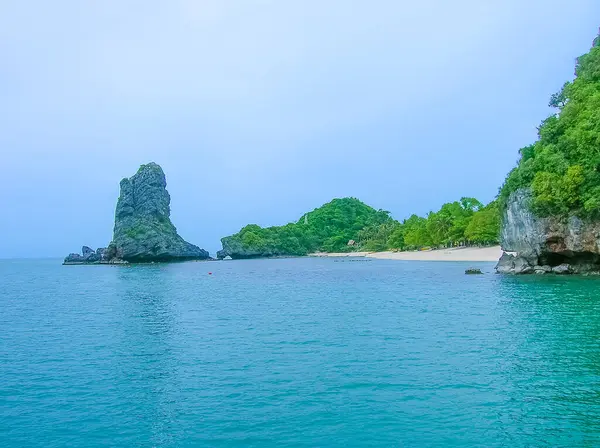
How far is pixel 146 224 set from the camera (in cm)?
14738

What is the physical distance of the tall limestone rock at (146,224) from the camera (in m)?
143

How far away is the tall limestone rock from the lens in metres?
143

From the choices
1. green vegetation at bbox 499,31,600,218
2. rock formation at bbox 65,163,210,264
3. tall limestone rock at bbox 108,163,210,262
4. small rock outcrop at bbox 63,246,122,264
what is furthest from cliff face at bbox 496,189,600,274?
small rock outcrop at bbox 63,246,122,264

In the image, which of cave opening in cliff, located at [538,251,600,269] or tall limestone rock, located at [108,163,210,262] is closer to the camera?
cave opening in cliff, located at [538,251,600,269]

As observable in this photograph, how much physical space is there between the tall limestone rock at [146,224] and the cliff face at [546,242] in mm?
108104

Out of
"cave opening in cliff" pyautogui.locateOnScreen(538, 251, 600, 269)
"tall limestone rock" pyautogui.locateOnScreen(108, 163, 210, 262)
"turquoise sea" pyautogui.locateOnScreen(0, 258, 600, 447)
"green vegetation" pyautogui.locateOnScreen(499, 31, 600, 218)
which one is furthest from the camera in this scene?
"tall limestone rock" pyautogui.locateOnScreen(108, 163, 210, 262)

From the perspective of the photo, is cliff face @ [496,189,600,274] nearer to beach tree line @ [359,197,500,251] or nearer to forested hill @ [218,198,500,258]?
beach tree line @ [359,197,500,251]

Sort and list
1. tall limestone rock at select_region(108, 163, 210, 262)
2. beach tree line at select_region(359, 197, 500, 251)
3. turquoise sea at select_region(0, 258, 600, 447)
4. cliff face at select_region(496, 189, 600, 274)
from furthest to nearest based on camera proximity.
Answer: tall limestone rock at select_region(108, 163, 210, 262)
beach tree line at select_region(359, 197, 500, 251)
cliff face at select_region(496, 189, 600, 274)
turquoise sea at select_region(0, 258, 600, 447)

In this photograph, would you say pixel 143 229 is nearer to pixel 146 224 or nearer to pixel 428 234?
pixel 146 224

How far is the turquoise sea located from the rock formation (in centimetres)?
11336

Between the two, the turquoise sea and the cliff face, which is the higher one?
the cliff face

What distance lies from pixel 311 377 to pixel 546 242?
42.1m

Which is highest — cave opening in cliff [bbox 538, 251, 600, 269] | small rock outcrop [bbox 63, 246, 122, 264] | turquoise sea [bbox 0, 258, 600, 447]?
small rock outcrop [bbox 63, 246, 122, 264]

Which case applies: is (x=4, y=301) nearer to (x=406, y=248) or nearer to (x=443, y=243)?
(x=443, y=243)
